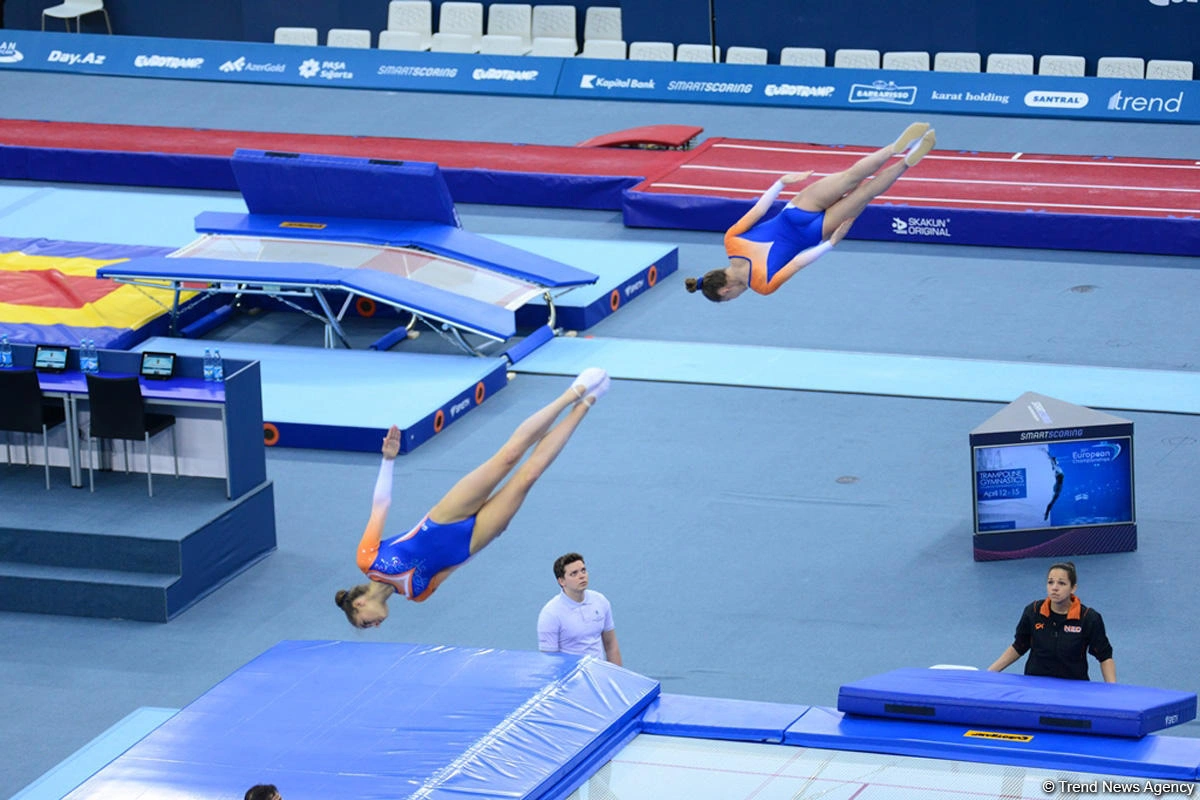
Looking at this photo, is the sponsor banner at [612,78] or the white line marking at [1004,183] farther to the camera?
the sponsor banner at [612,78]

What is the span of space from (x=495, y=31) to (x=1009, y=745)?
1550 centimetres

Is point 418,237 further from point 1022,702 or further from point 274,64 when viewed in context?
point 274,64

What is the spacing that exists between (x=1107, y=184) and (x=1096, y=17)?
3.31 meters

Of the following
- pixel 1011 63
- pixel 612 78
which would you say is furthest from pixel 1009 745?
pixel 612 78

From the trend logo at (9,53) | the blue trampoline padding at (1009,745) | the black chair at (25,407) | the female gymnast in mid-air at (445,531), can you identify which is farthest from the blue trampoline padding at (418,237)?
the trend logo at (9,53)

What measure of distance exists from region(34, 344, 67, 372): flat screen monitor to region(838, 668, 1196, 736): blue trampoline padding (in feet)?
17.8

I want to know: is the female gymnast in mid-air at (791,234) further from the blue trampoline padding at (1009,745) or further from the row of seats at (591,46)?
the row of seats at (591,46)

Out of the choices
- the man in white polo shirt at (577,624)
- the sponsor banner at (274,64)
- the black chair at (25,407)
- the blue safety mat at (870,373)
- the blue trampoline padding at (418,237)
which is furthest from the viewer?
the sponsor banner at (274,64)

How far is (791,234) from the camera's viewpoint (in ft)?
31.4

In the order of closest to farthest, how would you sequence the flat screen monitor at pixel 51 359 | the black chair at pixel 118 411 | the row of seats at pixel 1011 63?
the black chair at pixel 118 411 < the flat screen monitor at pixel 51 359 < the row of seats at pixel 1011 63

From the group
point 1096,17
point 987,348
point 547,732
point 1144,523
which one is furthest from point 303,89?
point 547,732

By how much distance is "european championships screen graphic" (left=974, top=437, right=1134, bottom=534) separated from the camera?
1033cm

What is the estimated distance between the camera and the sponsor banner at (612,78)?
19.0 meters

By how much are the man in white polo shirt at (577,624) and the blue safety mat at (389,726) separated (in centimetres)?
11
